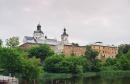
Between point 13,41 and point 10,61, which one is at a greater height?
point 13,41

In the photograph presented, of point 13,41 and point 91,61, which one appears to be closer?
point 13,41

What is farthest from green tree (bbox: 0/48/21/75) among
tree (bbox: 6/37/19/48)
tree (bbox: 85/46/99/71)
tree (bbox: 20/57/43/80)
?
tree (bbox: 85/46/99/71)

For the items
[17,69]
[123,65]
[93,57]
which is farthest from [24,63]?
[93,57]

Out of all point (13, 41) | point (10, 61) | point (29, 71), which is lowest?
point (29, 71)

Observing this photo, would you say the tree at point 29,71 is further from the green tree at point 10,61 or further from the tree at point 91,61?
the tree at point 91,61

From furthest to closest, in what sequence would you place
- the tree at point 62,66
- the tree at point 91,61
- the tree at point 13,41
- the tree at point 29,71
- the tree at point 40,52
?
the tree at point 40,52
the tree at point 91,61
the tree at point 13,41
the tree at point 62,66
the tree at point 29,71

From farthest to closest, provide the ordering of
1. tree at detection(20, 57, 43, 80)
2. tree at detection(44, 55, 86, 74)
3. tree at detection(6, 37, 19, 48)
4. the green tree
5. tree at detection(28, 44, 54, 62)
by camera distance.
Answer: tree at detection(28, 44, 54, 62) → tree at detection(6, 37, 19, 48) → tree at detection(44, 55, 86, 74) → the green tree → tree at detection(20, 57, 43, 80)

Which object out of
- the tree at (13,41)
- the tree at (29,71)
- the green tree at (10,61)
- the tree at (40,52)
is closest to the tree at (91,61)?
the tree at (40,52)

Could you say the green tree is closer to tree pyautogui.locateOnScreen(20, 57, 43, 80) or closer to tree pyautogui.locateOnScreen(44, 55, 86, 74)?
tree pyautogui.locateOnScreen(20, 57, 43, 80)

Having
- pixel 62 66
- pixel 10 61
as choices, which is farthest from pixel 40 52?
pixel 10 61

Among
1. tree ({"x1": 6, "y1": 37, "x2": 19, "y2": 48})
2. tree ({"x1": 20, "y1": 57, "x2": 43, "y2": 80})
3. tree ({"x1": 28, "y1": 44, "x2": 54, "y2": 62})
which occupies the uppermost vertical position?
tree ({"x1": 6, "y1": 37, "x2": 19, "y2": 48})

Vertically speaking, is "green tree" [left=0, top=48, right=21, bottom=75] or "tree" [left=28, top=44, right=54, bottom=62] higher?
"tree" [left=28, top=44, right=54, bottom=62]

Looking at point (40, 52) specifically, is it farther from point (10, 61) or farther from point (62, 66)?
point (10, 61)

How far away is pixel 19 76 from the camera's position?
7862cm
